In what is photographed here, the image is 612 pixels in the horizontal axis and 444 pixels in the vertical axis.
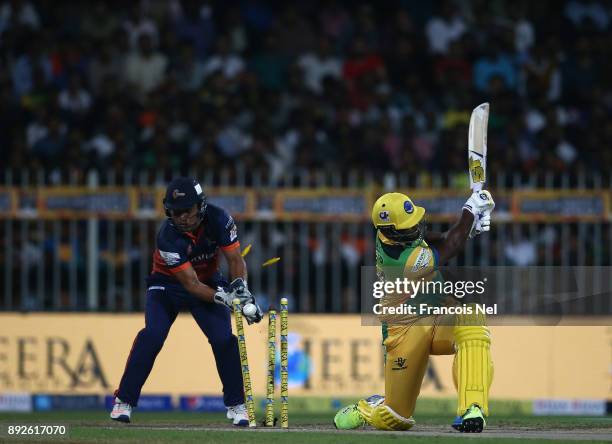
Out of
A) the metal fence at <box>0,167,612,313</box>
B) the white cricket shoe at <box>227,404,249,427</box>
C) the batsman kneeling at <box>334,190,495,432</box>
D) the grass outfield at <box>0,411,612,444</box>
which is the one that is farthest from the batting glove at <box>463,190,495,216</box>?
the metal fence at <box>0,167,612,313</box>

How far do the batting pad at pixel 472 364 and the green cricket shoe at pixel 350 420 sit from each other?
41.5 inches

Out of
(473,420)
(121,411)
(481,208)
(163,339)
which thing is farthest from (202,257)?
(473,420)

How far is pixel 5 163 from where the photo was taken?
1886cm

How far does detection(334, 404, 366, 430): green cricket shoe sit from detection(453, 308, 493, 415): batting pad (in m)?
1.06

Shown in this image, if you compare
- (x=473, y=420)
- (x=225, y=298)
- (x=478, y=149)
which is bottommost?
(x=473, y=420)

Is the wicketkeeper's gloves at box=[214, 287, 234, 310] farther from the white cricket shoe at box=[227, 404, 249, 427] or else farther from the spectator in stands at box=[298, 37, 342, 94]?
the spectator in stands at box=[298, 37, 342, 94]

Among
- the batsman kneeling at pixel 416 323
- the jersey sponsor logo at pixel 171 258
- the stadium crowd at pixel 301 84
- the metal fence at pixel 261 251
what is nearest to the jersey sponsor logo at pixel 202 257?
the jersey sponsor logo at pixel 171 258

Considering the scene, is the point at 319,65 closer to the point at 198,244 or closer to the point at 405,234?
the point at 198,244

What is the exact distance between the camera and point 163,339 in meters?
12.7

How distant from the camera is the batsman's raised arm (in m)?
11.8

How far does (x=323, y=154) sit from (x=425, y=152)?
53.4 inches

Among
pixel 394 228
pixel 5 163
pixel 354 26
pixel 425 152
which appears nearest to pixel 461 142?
pixel 425 152

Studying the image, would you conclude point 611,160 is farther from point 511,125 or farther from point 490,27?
point 490,27

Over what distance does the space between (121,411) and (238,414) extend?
978 mm
